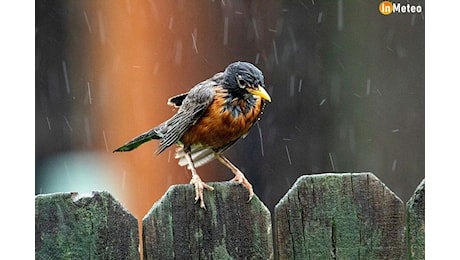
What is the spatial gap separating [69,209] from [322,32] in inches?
106

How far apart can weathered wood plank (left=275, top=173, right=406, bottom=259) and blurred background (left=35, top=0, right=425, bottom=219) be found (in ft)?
5.55

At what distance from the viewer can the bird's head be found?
2.96m

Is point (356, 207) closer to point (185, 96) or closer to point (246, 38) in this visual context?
point (185, 96)

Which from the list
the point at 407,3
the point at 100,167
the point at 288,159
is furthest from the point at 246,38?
the point at 407,3

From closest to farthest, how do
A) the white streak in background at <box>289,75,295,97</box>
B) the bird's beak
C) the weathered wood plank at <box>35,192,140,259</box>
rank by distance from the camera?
the weathered wood plank at <box>35,192,140,259</box> → the bird's beak → the white streak in background at <box>289,75,295,97</box>

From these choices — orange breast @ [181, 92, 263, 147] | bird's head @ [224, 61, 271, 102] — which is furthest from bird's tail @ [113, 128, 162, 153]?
bird's head @ [224, 61, 271, 102]

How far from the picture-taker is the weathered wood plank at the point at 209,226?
2514 mm

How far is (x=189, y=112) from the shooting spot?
3.07 metres

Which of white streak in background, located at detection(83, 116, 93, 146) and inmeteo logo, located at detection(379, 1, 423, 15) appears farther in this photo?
white streak in background, located at detection(83, 116, 93, 146)

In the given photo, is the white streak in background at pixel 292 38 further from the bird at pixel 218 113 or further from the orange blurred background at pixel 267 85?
the bird at pixel 218 113

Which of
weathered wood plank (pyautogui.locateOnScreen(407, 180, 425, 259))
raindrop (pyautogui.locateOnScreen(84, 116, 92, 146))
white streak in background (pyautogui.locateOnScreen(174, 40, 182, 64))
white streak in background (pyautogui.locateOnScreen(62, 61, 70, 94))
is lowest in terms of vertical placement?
weathered wood plank (pyautogui.locateOnScreen(407, 180, 425, 259))

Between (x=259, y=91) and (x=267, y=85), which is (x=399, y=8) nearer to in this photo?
(x=259, y=91)

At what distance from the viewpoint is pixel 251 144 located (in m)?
5.02

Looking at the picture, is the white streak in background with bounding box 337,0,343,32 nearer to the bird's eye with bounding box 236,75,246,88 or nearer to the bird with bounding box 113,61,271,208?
the bird with bounding box 113,61,271,208
